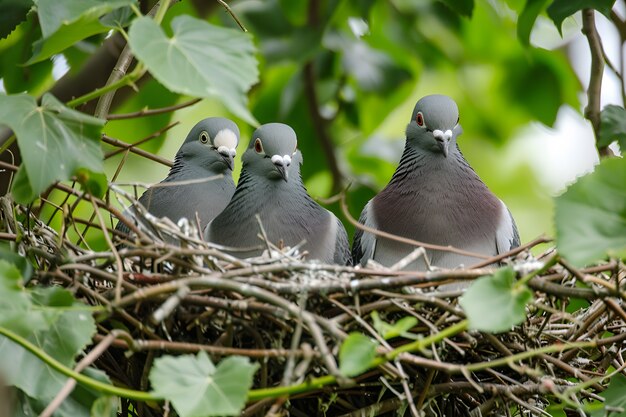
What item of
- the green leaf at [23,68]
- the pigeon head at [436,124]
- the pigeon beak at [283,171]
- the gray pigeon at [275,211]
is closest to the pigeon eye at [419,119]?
the pigeon head at [436,124]

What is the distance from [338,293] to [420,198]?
3.51 ft

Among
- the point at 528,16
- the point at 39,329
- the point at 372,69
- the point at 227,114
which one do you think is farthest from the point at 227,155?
the point at 227,114

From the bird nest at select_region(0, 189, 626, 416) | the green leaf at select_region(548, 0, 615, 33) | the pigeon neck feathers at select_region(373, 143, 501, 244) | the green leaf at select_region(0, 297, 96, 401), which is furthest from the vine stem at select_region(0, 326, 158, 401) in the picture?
the green leaf at select_region(548, 0, 615, 33)

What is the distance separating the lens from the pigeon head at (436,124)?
4086mm

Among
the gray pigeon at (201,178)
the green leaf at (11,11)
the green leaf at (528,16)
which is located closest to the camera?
the green leaf at (11,11)

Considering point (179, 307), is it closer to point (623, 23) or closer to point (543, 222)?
point (623, 23)

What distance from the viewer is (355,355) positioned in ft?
8.28

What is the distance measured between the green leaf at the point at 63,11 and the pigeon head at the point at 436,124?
1630 mm

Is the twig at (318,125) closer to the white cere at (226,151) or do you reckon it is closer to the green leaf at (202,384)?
the white cere at (226,151)

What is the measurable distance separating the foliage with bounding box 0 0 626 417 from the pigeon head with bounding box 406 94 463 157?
496mm

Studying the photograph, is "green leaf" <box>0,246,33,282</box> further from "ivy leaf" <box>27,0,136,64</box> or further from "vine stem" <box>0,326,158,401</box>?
"ivy leaf" <box>27,0,136,64</box>

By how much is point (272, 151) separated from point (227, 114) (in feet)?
9.76

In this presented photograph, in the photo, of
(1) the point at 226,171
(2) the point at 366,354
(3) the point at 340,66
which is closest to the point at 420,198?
(1) the point at 226,171

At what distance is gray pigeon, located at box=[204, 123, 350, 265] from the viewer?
155 inches
